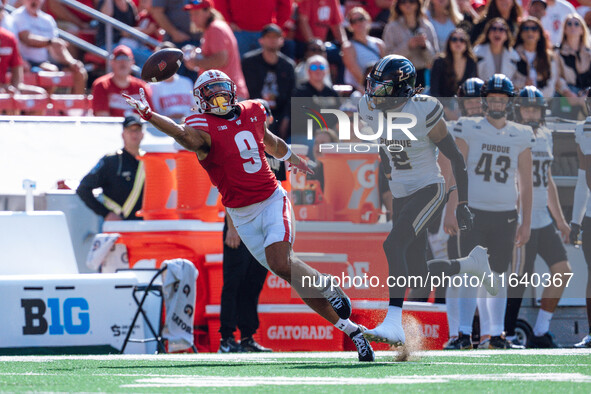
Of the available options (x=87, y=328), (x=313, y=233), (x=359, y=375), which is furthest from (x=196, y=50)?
(x=359, y=375)

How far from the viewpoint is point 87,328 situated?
8570mm

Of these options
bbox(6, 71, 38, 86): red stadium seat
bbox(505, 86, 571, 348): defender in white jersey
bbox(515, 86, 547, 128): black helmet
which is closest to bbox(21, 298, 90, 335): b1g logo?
bbox(505, 86, 571, 348): defender in white jersey

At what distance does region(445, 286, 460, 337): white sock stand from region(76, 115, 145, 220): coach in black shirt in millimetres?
2799

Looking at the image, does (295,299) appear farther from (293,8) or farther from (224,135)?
(293,8)

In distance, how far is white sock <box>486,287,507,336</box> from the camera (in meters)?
8.70

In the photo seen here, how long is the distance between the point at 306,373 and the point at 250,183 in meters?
1.45

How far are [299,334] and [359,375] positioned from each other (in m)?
3.28

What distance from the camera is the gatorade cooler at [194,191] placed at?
31.1 feet

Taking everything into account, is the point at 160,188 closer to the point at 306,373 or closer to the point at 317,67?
the point at 317,67

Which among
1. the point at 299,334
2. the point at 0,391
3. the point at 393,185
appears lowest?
the point at 299,334

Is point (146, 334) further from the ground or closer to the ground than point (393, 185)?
closer to the ground

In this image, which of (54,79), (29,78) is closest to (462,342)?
(54,79)

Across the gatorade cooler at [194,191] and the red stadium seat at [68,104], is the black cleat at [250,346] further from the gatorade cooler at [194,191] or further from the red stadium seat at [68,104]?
the red stadium seat at [68,104]

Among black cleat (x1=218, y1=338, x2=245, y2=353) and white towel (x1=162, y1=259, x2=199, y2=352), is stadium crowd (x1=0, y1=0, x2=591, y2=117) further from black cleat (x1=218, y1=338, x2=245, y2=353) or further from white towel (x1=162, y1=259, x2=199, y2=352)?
black cleat (x1=218, y1=338, x2=245, y2=353)
